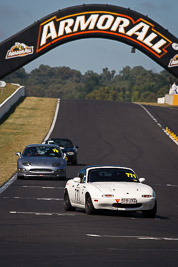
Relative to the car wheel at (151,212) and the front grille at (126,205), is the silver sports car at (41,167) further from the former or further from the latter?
the front grille at (126,205)

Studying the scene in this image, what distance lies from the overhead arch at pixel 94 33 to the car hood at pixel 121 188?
Answer: 50.2 feet

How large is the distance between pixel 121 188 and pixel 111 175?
4.67ft

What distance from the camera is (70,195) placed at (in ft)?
64.0

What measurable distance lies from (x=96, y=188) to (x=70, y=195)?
1.63 metres

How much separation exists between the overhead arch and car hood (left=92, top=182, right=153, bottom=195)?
50.2ft

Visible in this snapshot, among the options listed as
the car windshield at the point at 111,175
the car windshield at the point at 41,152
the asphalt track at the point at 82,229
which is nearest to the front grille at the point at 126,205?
the asphalt track at the point at 82,229

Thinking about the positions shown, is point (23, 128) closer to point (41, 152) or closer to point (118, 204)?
point (41, 152)

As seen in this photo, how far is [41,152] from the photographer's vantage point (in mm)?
32156

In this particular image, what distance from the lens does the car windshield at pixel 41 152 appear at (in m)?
31.5

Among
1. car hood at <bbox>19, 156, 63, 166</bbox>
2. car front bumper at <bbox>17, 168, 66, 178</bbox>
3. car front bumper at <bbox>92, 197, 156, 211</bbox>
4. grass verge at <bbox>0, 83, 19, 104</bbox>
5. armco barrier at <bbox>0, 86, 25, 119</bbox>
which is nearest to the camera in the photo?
car front bumper at <bbox>92, 197, 156, 211</bbox>

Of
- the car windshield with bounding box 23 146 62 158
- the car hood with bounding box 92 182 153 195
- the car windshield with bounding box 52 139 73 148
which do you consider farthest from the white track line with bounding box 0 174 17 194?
the car windshield with bounding box 52 139 73 148

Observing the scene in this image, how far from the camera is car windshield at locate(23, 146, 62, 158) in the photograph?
31516 mm

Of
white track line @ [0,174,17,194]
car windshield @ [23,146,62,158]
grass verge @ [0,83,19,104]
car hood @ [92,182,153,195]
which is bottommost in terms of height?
white track line @ [0,174,17,194]

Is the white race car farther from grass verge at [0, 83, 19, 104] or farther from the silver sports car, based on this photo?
grass verge at [0, 83, 19, 104]
